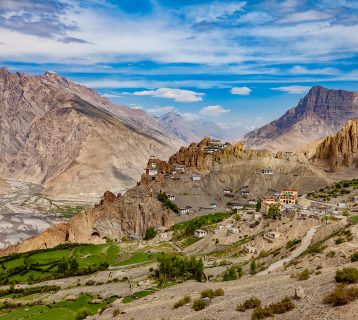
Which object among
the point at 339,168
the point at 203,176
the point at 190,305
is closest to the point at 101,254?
the point at 203,176

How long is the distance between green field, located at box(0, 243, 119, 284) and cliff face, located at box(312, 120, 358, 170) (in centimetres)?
9090

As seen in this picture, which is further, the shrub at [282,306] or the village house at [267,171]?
the village house at [267,171]

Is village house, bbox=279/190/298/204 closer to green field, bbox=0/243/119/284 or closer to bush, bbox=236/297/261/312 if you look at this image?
green field, bbox=0/243/119/284

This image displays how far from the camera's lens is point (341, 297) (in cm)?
2034

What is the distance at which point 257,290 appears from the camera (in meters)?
29.2

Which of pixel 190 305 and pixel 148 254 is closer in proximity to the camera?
pixel 190 305

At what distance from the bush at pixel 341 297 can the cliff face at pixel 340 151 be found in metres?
152

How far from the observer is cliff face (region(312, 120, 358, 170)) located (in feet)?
552

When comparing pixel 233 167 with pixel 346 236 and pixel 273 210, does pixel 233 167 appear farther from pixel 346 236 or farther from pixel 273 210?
pixel 346 236

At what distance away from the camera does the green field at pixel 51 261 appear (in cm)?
9356

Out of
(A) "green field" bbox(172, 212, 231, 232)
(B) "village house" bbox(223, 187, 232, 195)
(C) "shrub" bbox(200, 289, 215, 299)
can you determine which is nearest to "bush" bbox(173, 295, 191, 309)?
(C) "shrub" bbox(200, 289, 215, 299)

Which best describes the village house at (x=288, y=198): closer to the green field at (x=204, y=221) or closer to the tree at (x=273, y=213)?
the green field at (x=204, y=221)

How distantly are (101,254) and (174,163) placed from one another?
7322 cm

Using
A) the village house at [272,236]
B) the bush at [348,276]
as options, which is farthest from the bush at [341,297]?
the village house at [272,236]
